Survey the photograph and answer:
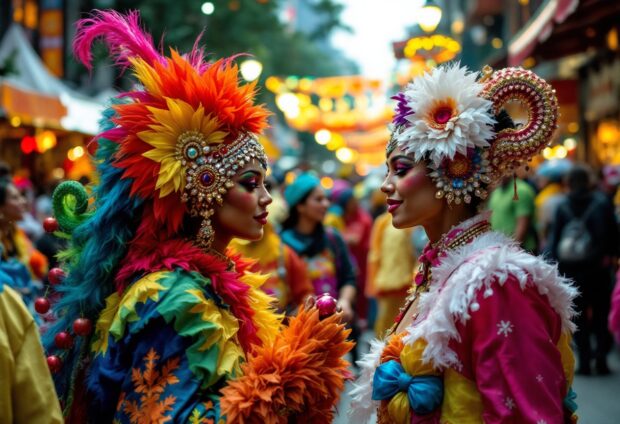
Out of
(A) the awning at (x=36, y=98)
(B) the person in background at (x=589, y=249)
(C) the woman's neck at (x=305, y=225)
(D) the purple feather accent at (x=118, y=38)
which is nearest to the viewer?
(D) the purple feather accent at (x=118, y=38)

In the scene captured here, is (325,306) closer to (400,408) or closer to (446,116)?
(400,408)

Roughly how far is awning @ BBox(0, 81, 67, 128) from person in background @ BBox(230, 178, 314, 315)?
264 inches

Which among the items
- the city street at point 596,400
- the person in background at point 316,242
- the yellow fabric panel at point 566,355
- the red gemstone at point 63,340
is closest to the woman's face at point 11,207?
the person in background at point 316,242

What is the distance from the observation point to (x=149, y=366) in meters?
3.21

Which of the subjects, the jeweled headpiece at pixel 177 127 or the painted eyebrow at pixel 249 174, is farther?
the painted eyebrow at pixel 249 174

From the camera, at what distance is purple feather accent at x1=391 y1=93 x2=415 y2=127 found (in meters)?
3.52

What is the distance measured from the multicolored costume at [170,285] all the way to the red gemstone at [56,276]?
4 cm

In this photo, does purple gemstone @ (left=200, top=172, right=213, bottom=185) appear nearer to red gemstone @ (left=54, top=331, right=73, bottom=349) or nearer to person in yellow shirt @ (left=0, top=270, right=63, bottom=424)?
red gemstone @ (left=54, top=331, right=73, bottom=349)

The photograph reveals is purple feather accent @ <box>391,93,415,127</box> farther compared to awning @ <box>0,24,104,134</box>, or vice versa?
awning @ <box>0,24,104,134</box>

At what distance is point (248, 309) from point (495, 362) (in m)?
1.22

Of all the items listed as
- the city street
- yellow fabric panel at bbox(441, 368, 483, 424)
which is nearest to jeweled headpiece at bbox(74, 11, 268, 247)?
yellow fabric panel at bbox(441, 368, 483, 424)

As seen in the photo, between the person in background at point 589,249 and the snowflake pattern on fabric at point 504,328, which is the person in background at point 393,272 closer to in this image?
the person in background at point 589,249

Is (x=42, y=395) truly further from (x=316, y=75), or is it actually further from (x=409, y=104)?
(x=316, y=75)

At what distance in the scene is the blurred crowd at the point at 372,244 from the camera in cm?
684
